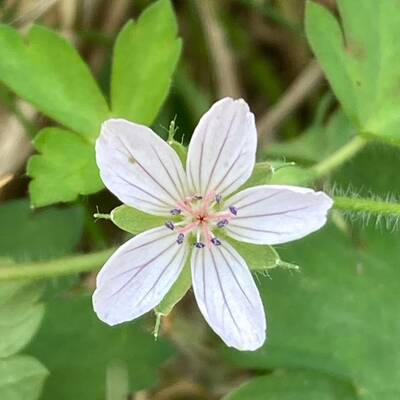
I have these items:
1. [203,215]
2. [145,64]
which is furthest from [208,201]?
[145,64]

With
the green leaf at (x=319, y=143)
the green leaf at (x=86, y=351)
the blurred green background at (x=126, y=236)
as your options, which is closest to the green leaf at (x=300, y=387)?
the blurred green background at (x=126, y=236)

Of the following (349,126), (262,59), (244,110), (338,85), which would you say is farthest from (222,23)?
(244,110)

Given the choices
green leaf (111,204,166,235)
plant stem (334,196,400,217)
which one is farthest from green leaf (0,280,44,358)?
plant stem (334,196,400,217)

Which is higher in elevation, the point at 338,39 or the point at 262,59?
the point at 338,39

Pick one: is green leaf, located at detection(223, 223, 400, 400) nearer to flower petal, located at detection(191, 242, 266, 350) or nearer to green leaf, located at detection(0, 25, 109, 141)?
flower petal, located at detection(191, 242, 266, 350)

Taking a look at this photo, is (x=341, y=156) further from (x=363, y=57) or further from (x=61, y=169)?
(x=61, y=169)

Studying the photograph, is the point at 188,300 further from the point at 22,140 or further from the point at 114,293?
the point at 114,293

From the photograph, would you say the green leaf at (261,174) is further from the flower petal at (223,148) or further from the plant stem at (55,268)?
the plant stem at (55,268)
